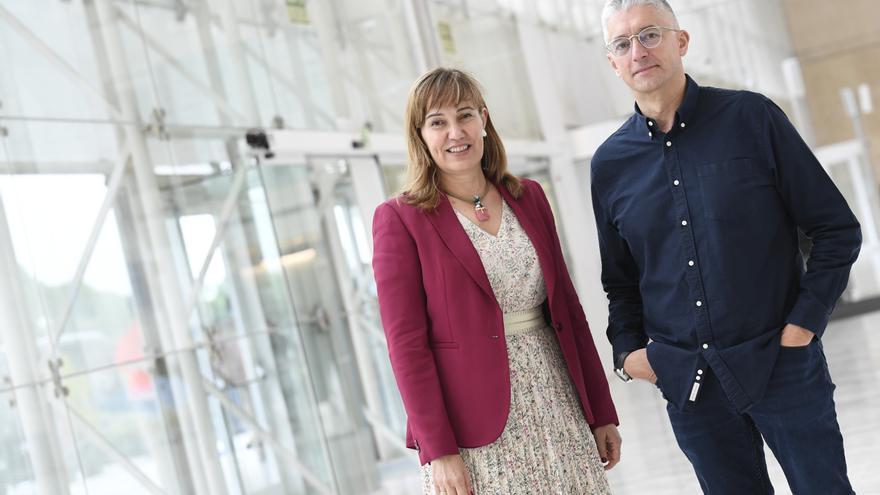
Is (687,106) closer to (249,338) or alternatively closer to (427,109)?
(427,109)

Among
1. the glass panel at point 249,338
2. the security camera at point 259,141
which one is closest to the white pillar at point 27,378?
the glass panel at point 249,338

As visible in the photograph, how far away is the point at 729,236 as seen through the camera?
2496mm

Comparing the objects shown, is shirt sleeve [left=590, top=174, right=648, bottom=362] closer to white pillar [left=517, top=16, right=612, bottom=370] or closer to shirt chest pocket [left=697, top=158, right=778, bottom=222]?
shirt chest pocket [left=697, top=158, right=778, bottom=222]

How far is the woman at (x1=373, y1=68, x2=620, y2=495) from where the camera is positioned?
8.23 ft

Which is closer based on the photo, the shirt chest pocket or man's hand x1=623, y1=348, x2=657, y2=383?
the shirt chest pocket

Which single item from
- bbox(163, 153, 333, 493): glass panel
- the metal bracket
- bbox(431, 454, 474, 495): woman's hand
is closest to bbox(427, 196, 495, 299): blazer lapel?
bbox(431, 454, 474, 495): woman's hand

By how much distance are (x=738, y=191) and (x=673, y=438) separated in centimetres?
536

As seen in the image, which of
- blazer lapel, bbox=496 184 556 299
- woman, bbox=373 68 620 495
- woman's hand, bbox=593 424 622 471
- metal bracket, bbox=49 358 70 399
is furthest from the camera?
metal bracket, bbox=49 358 70 399

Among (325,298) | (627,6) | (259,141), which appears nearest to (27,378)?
(259,141)

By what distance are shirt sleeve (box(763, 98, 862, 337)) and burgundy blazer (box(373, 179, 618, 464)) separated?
0.70 m

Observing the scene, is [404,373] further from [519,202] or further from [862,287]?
[862,287]

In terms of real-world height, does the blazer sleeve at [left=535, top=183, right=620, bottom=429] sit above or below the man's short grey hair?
below

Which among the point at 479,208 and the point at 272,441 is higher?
the point at 479,208

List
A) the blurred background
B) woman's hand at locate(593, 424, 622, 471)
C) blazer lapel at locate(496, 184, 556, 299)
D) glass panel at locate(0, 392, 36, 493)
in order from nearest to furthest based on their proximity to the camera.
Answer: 1. blazer lapel at locate(496, 184, 556, 299)
2. woman's hand at locate(593, 424, 622, 471)
3. glass panel at locate(0, 392, 36, 493)
4. the blurred background
